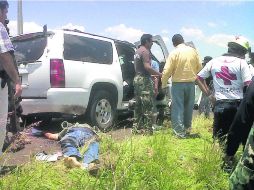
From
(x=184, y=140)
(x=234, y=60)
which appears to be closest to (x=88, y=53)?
(x=184, y=140)

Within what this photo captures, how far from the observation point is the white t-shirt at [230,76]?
5070mm

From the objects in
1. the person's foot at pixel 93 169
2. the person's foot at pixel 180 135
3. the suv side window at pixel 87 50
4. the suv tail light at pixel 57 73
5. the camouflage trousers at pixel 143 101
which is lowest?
the person's foot at pixel 180 135

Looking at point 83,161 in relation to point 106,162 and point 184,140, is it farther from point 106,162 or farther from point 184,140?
point 184,140

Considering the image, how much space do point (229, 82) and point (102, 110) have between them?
9.37 feet

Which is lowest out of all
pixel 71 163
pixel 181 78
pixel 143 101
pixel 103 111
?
pixel 71 163

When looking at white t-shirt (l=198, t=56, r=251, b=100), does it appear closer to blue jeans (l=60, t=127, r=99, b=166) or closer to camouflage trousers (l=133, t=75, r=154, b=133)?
blue jeans (l=60, t=127, r=99, b=166)

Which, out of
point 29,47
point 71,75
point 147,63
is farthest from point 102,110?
point 29,47

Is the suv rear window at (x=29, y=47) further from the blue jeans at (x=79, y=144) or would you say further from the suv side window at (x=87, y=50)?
the blue jeans at (x=79, y=144)

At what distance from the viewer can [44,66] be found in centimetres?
645

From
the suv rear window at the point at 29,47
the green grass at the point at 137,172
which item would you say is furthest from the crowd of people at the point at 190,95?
the suv rear window at the point at 29,47

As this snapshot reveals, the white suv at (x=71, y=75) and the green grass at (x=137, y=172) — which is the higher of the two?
the white suv at (x=71, y=75)

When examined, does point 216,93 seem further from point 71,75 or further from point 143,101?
point 71,75

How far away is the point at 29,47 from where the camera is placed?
6867 mm

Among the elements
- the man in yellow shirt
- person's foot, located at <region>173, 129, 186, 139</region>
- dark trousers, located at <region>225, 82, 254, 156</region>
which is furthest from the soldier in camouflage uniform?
dark trousers, located at <region>225, 82, 254, 156</region>
